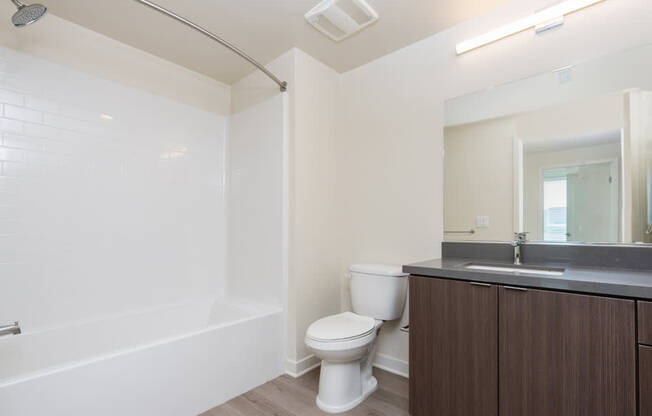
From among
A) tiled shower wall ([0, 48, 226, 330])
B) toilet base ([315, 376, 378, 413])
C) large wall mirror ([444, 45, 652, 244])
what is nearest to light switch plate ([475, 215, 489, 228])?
large wall mirror ([444, 45, 652, 244])

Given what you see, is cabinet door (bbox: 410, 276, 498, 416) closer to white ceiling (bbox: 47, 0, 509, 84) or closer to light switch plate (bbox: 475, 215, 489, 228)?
light switch plate (bbox: 475, 215, 489, 228)

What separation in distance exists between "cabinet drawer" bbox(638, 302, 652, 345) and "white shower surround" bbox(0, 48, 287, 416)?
1.84 metres

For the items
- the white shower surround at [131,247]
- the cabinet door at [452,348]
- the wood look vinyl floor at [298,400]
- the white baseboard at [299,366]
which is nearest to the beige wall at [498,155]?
the cabinet door at [452,348]

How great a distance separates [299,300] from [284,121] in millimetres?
1310

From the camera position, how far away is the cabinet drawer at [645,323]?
103cm

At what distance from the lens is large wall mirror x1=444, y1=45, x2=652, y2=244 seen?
1.50 metres

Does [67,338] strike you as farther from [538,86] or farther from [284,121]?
[538,86]

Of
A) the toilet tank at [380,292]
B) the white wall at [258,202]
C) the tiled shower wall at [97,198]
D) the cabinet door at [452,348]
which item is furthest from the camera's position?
the white wall at [258,202]

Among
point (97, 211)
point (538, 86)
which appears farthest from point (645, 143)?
point (97, 211)

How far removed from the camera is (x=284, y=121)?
2.35 m

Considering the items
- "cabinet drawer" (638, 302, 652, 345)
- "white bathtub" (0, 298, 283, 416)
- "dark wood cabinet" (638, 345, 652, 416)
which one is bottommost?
"white bathtub" (0, 298, 283, 416)

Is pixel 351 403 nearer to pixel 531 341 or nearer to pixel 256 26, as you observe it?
pixel 531 341

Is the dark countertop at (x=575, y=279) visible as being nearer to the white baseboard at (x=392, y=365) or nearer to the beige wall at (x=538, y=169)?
the beige wall at (x=538, y=169)

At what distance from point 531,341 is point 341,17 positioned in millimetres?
1975
